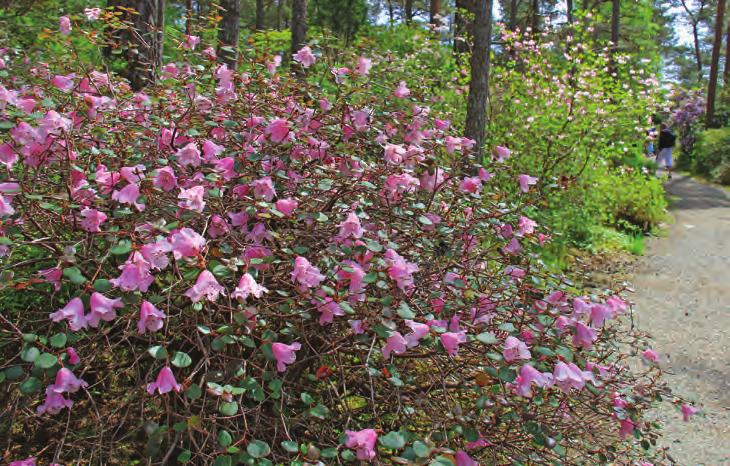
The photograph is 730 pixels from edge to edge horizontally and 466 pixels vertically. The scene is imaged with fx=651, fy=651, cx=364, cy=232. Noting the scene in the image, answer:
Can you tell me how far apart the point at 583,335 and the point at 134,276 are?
4.63ft

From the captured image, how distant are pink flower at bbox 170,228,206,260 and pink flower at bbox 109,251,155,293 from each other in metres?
0.09

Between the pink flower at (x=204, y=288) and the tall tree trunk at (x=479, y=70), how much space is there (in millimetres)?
3446

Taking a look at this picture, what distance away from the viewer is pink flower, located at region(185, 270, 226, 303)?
5.29 feet

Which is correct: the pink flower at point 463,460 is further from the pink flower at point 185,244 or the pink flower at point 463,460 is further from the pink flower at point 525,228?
the pink flower at point 525,228

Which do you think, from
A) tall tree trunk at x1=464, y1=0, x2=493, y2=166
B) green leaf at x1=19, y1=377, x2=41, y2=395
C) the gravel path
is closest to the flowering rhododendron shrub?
green leaf at x1=19, y1=377, x2=41, y2=395

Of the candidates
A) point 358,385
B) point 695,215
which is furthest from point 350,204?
point 695,215

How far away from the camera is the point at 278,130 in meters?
2.25

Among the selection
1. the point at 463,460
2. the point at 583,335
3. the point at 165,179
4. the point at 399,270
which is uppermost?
the point at 165,179

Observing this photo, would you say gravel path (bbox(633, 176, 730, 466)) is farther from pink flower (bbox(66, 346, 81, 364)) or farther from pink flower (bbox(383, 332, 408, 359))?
pink flower (bbox(66, 346, 81, 364))

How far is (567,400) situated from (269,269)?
1075 mm

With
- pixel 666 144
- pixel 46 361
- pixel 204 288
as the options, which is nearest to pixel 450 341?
pixel 204 288

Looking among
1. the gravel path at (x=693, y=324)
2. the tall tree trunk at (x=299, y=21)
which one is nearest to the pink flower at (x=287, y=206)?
the gravel path at (x=693, y=324)

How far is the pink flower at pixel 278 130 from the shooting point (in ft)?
7.29

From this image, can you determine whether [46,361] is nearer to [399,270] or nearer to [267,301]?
[267,301]
